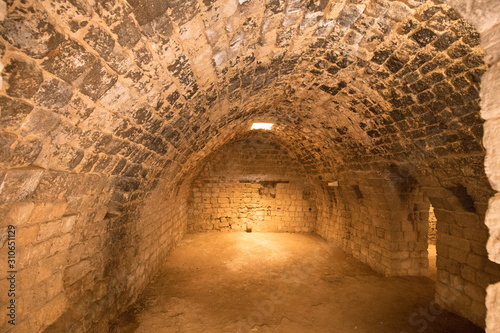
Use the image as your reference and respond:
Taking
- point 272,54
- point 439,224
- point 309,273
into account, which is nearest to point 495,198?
point 272,54

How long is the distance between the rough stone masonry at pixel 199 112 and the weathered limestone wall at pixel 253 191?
4259 mm

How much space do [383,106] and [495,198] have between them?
2.91m

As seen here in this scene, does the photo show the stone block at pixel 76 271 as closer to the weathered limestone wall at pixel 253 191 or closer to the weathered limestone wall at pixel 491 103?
the weathered limestone wall at pixel 491 103

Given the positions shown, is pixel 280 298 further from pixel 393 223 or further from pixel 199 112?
pixel 199 112

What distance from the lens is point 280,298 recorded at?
477 centimetres

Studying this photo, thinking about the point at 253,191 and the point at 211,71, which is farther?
the point at 253,191

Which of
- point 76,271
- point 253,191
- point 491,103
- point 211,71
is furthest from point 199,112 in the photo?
point 253,191

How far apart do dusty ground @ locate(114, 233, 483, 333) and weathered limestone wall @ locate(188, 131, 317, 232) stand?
271 cm

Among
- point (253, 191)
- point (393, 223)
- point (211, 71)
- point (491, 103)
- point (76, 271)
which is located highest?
point (211, 71)

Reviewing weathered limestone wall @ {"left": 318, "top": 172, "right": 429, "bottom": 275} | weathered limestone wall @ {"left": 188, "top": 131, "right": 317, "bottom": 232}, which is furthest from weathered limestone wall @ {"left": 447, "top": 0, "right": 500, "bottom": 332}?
weathered limestone wall @ {"left": 188, "top": 131, "right": 317, "bottom": 232}

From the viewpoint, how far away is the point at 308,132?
6738mm

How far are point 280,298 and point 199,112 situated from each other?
3.60m

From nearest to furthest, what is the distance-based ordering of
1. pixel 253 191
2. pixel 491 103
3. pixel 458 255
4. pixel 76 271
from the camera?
1. pixel 491 103
2. pixel 76 271
3. pixel 458 255
4. pixel 253 191

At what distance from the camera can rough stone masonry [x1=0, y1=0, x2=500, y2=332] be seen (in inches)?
56.6
